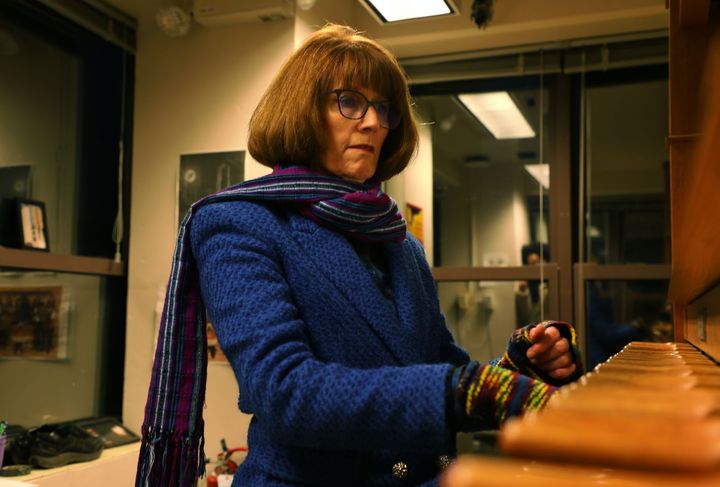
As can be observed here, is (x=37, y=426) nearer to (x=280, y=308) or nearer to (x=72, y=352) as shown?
(x=72, y=352)

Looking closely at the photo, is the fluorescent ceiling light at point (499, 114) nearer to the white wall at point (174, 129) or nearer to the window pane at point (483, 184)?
the window pane at point (483, 184)

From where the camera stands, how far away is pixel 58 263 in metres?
2.72

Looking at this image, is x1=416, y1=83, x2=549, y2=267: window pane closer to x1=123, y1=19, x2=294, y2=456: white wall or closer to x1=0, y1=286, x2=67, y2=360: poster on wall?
x1=123, y1=19, x2=294, y2=456: white wall

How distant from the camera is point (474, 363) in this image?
66cm

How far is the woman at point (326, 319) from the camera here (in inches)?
26.5

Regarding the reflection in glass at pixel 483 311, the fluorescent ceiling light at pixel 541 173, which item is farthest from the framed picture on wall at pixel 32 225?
the fluorescent ceiling light at pixel 541 173

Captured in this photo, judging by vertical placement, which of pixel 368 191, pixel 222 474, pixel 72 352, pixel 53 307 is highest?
pixel 368 191

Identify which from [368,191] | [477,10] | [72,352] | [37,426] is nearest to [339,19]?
[477,10]

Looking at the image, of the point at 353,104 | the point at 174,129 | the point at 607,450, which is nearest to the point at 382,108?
the point at 353,104

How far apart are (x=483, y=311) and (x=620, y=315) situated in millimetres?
591

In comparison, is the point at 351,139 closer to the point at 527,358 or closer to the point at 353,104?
the point at 353,104

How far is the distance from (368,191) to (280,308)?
1.06ft

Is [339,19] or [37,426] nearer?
[37,426]

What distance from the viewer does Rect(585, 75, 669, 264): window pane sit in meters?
3.20
